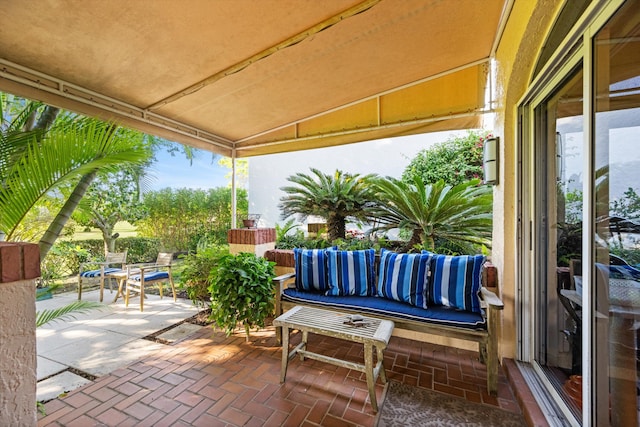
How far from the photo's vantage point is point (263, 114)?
148 inches

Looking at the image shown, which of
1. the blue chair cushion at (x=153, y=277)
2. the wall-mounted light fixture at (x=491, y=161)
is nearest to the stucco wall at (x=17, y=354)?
the blue chair cushion at (x=153, y=277)

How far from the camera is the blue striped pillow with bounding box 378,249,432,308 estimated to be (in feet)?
8.38

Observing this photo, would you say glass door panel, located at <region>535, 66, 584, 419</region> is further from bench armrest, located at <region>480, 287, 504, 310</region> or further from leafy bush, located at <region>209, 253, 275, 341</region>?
leafy bush, located at <region>209, 253, 275, 341</region>

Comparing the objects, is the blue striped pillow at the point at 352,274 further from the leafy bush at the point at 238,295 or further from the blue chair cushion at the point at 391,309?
the leafy bush at the point at 238,295

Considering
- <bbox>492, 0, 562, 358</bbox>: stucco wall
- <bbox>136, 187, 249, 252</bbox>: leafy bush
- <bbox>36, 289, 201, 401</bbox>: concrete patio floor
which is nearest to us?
<bbox>492, 0, 562, 358</bbox>: stucco wall

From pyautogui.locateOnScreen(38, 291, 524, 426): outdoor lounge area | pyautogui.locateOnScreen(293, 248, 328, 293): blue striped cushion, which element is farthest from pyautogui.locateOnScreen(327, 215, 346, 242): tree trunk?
pyautogui.locateOnScreen(38, 291, 524, 426): outdoor lounge area

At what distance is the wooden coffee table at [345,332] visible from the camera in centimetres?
191

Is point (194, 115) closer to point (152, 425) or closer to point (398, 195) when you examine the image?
point (398, 195)

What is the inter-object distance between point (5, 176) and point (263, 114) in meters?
2.68

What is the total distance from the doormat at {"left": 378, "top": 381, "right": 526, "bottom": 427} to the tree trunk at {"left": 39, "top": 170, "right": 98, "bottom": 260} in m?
2.58

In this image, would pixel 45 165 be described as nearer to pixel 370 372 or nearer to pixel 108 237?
pixel 370 372

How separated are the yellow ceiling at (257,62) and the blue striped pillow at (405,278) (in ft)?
6.07

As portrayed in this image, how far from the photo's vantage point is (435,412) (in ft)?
6.26

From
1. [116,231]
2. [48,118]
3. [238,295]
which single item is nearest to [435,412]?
[238,295]
